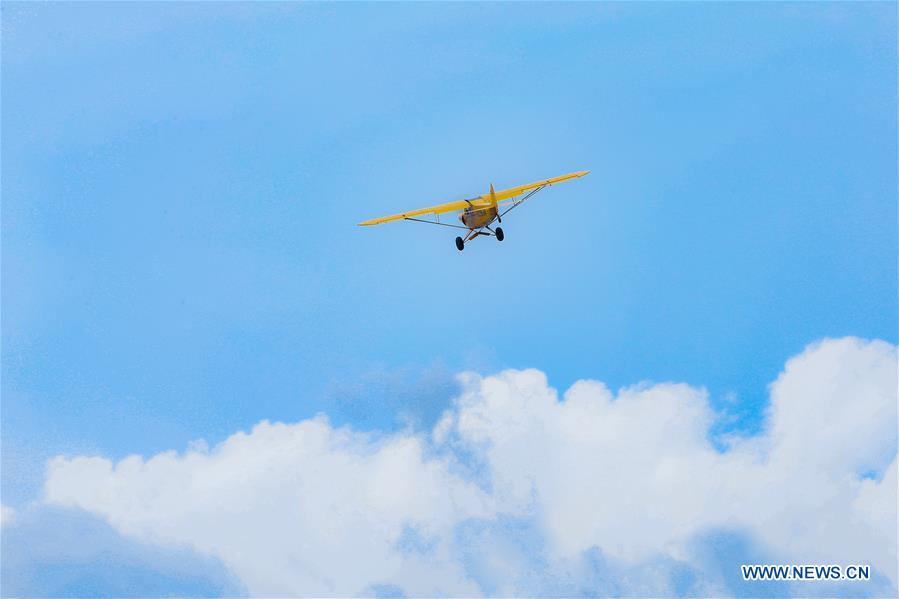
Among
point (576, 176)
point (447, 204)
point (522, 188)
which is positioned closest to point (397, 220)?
point (447, 204)

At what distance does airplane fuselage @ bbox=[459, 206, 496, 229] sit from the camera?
8175cm

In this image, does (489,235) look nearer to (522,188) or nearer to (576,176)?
(522,188)

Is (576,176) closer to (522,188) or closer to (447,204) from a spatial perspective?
(522,188)

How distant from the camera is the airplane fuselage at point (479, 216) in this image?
268 feet

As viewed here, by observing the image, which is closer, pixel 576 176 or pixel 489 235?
pixel 489 235

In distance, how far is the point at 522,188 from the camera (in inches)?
3351

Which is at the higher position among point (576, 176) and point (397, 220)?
point (576, 176)

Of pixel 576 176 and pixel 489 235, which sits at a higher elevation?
pixel 576 176

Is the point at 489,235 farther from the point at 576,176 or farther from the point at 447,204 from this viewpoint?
the point at 576,176

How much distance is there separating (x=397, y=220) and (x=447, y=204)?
15.0 feet

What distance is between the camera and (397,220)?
8469 cm

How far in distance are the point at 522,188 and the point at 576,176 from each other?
622cm

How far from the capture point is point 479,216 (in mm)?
82000

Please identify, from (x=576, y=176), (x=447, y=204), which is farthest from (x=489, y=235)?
(x=576, y=176)
